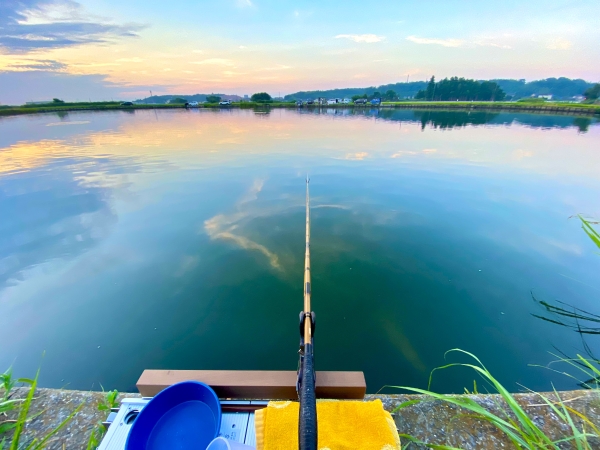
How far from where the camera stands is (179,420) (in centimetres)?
142

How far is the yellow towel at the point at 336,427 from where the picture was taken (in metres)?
1.30

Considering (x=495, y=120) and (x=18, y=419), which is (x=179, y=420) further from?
(x=495, y=120)

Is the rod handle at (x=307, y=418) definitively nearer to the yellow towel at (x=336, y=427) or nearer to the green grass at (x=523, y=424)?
the green grass at (x=523, y=424)

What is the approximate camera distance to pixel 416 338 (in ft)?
10.1

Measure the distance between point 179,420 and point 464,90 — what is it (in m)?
96.5

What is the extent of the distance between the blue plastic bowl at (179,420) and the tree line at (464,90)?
92900 mm

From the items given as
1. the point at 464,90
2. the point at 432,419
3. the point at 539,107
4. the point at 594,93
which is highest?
the point at 464,90

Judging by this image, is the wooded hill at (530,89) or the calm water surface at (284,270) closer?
the calm water surface at (284,270)

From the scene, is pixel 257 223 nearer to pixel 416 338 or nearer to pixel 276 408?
pixel 416 338

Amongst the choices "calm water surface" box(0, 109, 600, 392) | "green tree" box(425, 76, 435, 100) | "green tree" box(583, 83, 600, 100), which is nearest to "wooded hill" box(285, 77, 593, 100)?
"green tree" box(425, 76, 435, 100)

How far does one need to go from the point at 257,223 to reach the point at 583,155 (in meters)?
15.3

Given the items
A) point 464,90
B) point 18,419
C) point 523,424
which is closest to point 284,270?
point 18,419

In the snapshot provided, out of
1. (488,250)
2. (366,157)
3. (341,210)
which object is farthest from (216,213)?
(366,157)

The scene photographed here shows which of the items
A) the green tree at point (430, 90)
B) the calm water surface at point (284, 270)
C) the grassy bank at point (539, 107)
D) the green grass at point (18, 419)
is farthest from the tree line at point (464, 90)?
the green grass at point (18, 419)
